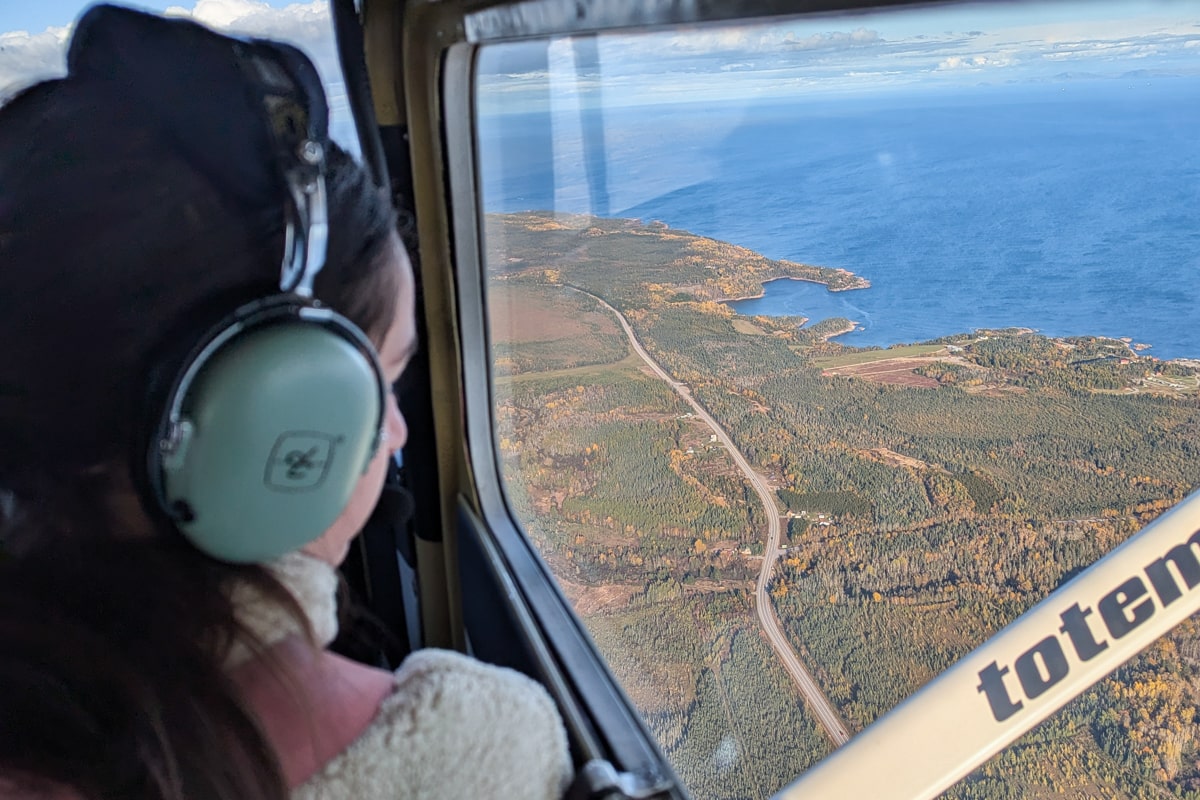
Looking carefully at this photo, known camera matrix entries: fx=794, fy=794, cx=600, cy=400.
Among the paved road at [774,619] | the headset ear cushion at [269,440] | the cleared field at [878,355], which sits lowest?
the paved road at [774,619]

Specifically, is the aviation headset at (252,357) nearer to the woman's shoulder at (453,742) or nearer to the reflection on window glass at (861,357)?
the woman's shoulder at (453,742)

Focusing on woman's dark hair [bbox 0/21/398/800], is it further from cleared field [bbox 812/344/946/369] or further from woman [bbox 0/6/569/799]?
cleared field [bbox 812/344/946/369]

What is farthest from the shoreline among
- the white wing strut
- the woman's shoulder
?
the woman's shoulder

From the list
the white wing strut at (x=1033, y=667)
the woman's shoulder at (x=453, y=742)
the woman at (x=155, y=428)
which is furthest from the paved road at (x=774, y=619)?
the woman at (x=155, y=428)

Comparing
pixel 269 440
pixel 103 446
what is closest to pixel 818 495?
pixel 269 440

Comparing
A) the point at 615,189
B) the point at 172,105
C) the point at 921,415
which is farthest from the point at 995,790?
the point at 615,189

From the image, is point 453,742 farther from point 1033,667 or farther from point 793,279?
point 793,279

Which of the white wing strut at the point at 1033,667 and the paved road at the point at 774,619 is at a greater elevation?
the white wing strut at the point at 1033,667
